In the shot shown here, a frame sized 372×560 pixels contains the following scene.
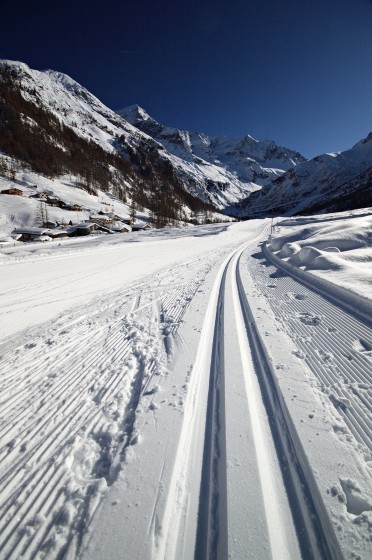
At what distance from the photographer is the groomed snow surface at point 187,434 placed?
1.62m

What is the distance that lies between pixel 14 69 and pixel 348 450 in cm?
19166

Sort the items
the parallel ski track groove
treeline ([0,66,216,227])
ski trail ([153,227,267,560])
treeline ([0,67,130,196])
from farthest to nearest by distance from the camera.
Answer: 1. treeline ([0,66,216,227])
2. treeline ([0,67,130,196])
3. the parallel ski track groove
4. ski trail ([153,227,267,560])

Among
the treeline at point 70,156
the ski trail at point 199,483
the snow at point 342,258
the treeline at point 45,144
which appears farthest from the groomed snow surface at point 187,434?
the treeline at point 45,144

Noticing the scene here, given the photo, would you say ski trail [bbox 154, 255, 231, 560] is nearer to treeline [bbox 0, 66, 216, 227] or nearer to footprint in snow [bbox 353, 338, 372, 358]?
footprint in snow [bbox 353, 338, 372, 358]

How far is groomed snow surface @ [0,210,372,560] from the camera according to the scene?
1.62m

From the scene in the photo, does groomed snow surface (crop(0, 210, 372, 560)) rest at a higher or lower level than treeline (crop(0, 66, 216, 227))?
lower

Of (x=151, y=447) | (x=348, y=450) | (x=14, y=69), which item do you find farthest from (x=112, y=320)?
(x=14, y=69)

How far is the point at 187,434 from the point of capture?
7.68 feet

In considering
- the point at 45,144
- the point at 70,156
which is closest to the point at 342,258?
the point at 45,144

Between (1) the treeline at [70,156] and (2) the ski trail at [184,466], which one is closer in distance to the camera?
(2) the ski trail at [184,466]

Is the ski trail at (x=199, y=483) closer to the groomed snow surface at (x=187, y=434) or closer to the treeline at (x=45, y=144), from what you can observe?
the groomed snow surface at (x=187, y=434)

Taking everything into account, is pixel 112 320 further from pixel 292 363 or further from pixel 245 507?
pixel 245 507

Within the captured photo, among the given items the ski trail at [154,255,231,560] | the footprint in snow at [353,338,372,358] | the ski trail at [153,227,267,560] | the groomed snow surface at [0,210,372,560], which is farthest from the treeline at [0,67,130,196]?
the ski trail at [153,227,267,560]

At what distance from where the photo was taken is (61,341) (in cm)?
416
